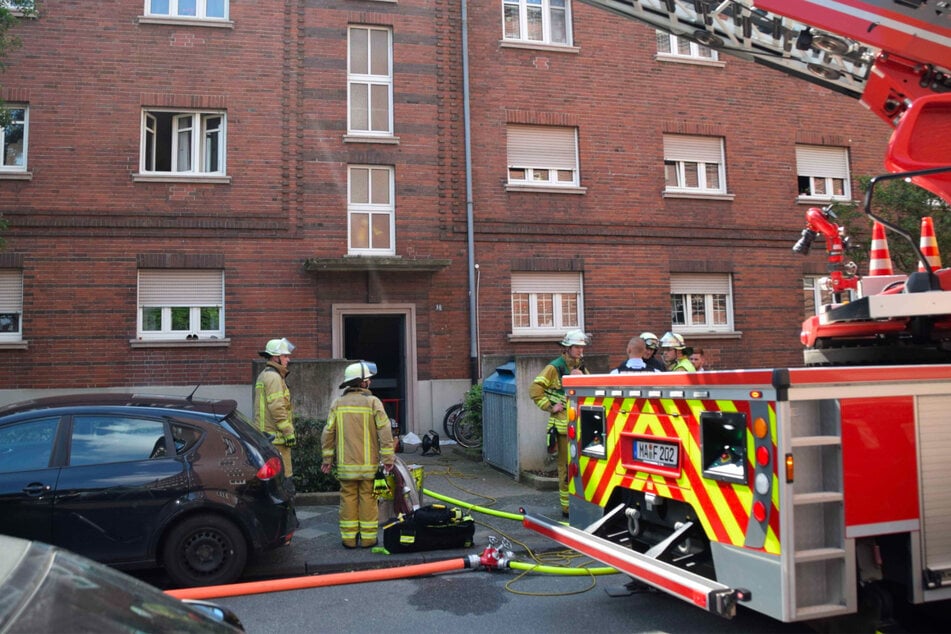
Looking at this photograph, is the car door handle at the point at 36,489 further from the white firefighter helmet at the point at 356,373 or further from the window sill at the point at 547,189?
the window sill at the point at 547,189

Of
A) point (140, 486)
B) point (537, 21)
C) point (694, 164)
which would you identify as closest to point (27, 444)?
point (140, 486)

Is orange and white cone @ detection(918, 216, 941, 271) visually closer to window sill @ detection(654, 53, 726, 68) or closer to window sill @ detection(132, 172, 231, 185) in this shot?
window sill @ detection(132, 172, 231, 185)

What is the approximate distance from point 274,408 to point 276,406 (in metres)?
0.03

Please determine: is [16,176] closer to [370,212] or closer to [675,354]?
[370,212]

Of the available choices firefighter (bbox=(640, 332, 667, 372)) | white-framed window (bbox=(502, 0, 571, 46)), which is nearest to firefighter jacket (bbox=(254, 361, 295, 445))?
firefighter (bbox=(640, 332, 667, 372))

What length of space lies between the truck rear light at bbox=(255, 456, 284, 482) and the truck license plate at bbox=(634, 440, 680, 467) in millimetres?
2951

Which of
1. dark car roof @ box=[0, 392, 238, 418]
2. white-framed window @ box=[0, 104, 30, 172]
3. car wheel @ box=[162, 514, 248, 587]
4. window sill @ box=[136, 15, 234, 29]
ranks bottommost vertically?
car wheel @ box=[162, 514, 248, 587]

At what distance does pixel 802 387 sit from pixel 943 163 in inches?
97.0

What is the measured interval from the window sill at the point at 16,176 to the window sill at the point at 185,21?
3.48 m

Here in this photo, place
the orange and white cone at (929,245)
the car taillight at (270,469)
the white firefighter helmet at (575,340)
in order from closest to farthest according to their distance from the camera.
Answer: the orange and white cone at (929,245), the car taillight at (270,469), the white firefighter helmet at (575,340)

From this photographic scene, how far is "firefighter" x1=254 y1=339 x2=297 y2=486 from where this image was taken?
301 inches

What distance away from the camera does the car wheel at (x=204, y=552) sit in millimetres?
5535

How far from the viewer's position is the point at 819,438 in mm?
3486

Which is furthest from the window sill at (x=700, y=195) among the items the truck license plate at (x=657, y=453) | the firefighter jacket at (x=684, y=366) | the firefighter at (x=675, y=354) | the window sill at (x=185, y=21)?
the truck license plate at (x=657, y=453)
